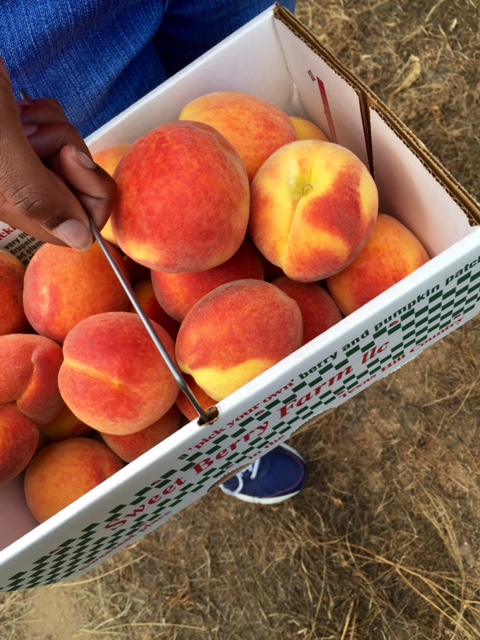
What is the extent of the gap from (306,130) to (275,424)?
1.73ft

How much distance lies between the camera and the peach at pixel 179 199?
0.77 m

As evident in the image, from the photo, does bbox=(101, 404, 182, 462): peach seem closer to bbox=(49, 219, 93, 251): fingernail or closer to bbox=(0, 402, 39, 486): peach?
bbox=(0, 402, 39, 486): peach

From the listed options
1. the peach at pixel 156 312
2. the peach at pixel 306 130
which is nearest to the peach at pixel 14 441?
the peach at pixel 156 312

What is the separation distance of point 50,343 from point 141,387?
0.21 metres

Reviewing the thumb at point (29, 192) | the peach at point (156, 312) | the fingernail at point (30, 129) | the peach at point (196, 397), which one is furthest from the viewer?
the peach at point (156, 312)

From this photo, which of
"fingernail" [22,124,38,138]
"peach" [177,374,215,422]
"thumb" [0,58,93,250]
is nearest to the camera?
"thumb" [0,58,93,250]

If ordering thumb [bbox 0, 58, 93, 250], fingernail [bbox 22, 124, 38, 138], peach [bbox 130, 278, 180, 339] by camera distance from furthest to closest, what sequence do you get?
peach [bbox 130, 278, 180, 339] < fingernail [bbox 22, 124, 38, 138] < thumb [bbox 0, 58, 93, 250]

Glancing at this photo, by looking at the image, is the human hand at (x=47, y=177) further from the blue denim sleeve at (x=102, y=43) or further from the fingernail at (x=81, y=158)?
the blue denim sleeve at (x=102, y=43)

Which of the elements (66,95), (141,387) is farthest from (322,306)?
(66,95)

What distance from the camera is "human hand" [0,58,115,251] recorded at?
64 cm

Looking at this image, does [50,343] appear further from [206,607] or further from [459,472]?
[459,472]

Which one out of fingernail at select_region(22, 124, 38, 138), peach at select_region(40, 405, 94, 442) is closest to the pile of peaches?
peach at select_region(40, 405, 94, 442)

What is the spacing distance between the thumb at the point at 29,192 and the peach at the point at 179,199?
0.24 ft

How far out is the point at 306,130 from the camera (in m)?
1.06
